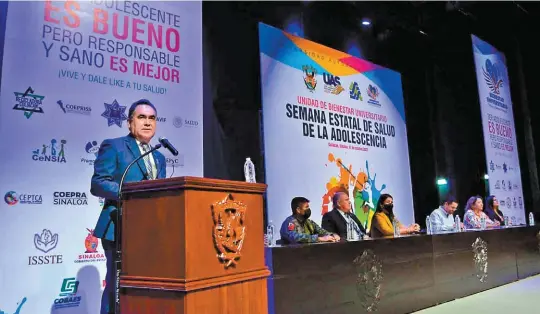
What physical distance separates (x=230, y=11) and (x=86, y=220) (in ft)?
7.16

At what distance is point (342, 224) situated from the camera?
359 cm

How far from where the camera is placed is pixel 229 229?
1.26m

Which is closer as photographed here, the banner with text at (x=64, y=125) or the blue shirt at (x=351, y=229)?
the banner with text at (x=64, y=125)

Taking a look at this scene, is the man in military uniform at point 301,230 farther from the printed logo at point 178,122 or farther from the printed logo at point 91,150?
the printed logo at point 91,150

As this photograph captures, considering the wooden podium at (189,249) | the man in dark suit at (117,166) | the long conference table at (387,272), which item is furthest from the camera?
the long conference table at (387,272)

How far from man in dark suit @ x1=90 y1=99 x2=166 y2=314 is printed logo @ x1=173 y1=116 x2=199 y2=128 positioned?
1007 mm

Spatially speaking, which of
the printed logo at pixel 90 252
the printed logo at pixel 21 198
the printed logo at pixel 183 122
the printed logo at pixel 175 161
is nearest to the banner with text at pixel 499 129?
the printed logo at pixel 183 122

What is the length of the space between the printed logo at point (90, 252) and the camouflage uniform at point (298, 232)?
1.18m

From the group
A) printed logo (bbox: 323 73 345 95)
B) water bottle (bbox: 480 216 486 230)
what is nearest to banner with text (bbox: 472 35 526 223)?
water bottle (bbox: 480 216 486 230)

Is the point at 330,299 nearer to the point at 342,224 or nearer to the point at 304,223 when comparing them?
the point at 304,223

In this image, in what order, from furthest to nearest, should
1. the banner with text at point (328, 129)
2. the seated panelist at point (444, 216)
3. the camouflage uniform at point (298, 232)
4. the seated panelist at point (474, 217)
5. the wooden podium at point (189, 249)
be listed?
the seated panelist at point (474, 217)
the seated panelist at point (444, 216)
the banner with text at point (328, 129)
the camouflage uniform at point (298, 232)
the wooden podium at point (189, 249)

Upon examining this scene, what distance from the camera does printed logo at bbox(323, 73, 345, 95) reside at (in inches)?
189

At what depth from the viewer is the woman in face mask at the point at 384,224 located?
11.9 ft

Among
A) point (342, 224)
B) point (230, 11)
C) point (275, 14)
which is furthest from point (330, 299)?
point (275, 14)
